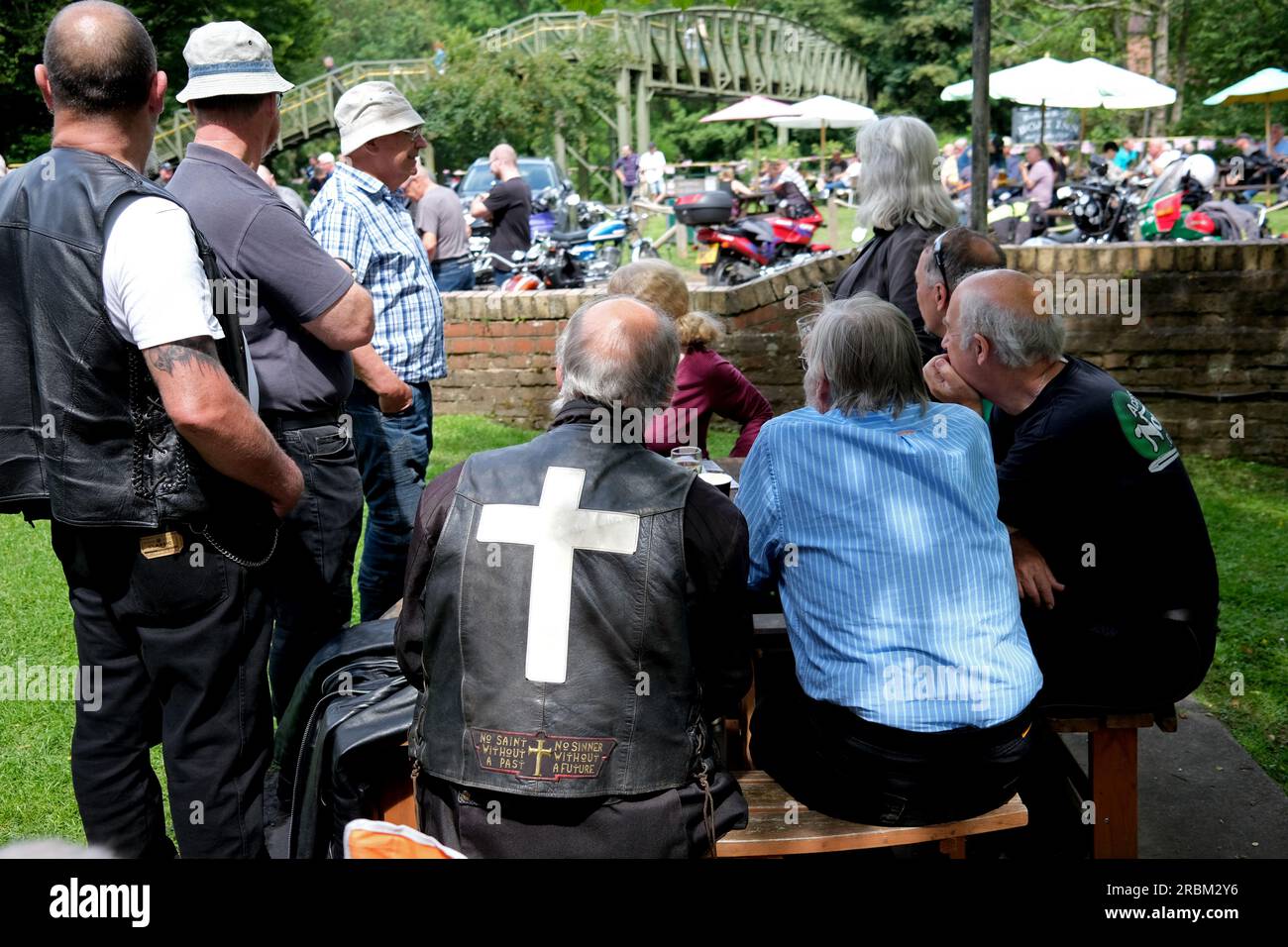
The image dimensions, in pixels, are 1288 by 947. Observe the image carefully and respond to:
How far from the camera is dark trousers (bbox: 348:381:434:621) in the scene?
14.3 ft

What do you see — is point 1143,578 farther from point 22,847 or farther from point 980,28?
point 980,28

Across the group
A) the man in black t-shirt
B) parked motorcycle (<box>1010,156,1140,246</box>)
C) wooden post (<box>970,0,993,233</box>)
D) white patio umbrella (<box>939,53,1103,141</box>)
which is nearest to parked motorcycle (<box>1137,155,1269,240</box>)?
parked motorcycle (<box>1010,156,1140,246</box>)

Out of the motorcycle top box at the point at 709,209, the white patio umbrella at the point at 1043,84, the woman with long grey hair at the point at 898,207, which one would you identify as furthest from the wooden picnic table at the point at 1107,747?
the white patio umbrella at the point at 1043,84

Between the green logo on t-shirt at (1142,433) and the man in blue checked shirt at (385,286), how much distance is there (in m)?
2.27

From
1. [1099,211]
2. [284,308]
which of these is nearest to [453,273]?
[284,308]

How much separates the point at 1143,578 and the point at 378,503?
264 cm

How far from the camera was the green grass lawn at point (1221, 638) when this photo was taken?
3.88 meters

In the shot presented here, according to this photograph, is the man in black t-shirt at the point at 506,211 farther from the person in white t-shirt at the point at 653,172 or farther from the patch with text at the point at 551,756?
the person in white t-shirt at the point at 653,172

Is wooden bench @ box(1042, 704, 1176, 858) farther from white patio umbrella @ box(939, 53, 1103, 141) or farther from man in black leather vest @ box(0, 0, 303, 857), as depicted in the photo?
white patio umbrella @ box(939, 53, 1103, 141)

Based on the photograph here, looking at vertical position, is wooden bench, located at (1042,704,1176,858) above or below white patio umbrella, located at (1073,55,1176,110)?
below

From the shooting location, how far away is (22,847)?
1726 millimetres

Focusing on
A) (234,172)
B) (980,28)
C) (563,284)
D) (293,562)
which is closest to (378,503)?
(293,562)

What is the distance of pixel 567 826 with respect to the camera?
2.30m

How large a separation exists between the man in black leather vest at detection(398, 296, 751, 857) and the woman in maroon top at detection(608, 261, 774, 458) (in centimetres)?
181
